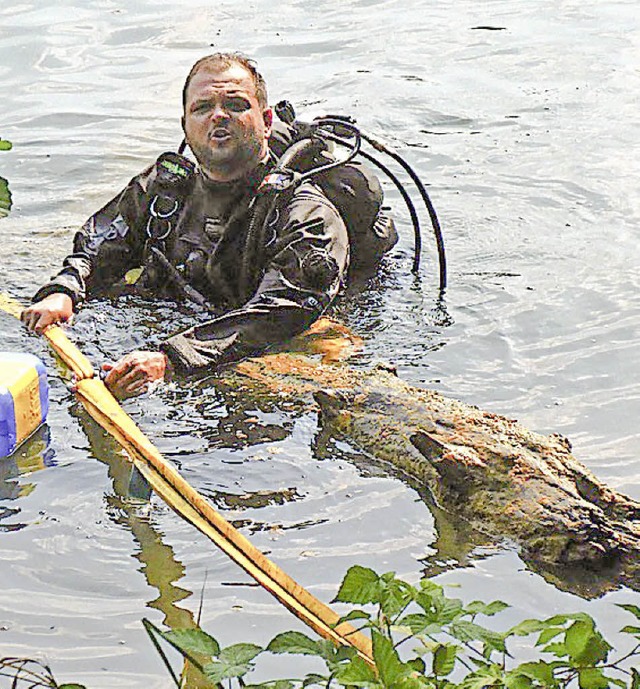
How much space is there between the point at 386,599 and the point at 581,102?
24.8 ft

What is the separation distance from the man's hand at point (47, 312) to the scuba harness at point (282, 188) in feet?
1.53

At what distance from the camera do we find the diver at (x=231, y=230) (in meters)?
5.19

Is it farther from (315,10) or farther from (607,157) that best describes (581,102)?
(315,10)

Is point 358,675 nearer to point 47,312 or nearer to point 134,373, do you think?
point 134,373

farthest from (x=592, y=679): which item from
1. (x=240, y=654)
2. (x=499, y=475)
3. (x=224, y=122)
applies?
(x=224, y=122)

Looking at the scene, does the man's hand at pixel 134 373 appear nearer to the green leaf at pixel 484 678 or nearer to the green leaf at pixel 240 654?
the green leaf at pixel 240 654

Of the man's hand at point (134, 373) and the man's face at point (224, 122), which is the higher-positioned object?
the man's face at point (224, 122)

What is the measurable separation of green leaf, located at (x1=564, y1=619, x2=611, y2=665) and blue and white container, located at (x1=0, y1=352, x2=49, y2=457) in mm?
2742

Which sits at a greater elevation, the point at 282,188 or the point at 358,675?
the point at 358,675

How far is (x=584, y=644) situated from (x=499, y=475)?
190 cm

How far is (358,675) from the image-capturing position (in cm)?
195

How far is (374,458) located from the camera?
4418 millimetres

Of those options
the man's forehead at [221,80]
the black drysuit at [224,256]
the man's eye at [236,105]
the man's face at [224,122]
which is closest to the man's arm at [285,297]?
the black drysuit at [224,256]

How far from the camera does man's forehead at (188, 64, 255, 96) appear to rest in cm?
561
